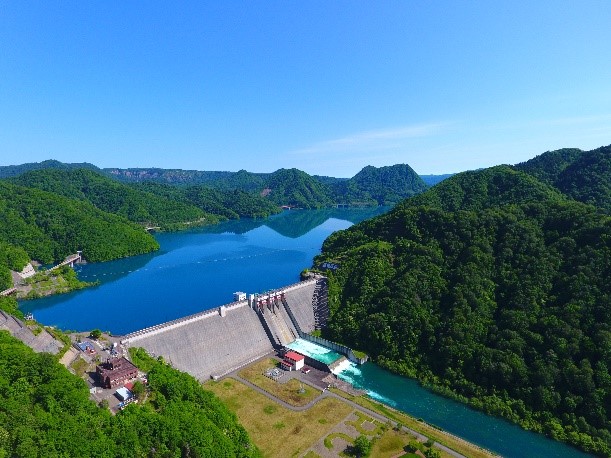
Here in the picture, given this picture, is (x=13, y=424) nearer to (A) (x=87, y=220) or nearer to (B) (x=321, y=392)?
(B) (x=321, y=392)

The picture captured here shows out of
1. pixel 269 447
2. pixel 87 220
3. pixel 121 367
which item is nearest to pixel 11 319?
pixel 121 367

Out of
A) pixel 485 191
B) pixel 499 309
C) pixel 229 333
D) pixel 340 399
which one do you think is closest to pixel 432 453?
pixel 340 399

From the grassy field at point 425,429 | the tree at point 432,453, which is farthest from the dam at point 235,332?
the tree at point 432,453

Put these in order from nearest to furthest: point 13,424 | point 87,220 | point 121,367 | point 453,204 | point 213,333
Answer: point 13,424 → point 121,367 → point 213,333 → point 453,204 → point 87,220

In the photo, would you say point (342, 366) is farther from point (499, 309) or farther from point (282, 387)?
point (499, 309)

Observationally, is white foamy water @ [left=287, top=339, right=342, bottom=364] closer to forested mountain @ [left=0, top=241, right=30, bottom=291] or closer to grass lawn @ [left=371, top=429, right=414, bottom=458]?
grass lawn @ [left=371, top=429, right=414, bottom=458]

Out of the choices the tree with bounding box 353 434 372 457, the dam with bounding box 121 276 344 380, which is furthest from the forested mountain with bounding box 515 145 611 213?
the tree with bounding box 353 434 372 457

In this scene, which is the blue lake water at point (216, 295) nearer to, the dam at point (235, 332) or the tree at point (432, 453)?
the tree at point (432, 453)
